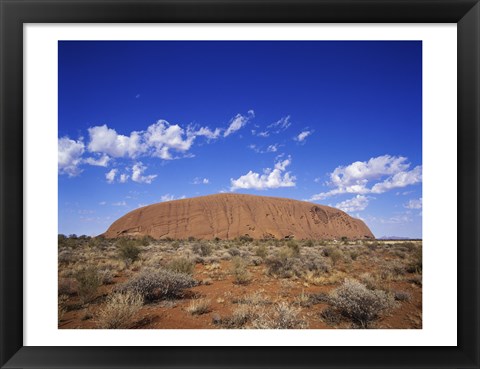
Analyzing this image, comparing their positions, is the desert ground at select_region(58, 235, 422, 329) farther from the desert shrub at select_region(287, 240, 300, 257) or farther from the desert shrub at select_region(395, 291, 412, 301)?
the desert shrub at select_region(287, 240, 300, 257)

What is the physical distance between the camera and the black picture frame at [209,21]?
1649mm

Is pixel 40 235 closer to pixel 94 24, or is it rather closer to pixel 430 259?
pixel 94 24

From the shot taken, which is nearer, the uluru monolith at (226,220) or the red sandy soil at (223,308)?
the red sandy soil at (223,308)

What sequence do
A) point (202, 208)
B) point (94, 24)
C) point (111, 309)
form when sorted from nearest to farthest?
point (94, 24)
point (111, 309)
point (202, 208)

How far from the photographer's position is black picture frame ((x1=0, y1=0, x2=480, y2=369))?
64.9 inches

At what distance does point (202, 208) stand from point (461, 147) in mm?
43847

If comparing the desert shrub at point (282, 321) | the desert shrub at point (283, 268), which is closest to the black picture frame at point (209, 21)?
the desert shrub at point (282, 321)

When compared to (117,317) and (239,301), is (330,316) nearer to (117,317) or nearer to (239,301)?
(239,301)

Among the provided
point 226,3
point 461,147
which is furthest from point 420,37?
point 226,3

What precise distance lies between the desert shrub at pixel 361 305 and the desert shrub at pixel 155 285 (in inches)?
105

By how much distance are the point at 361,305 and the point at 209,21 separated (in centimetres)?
372

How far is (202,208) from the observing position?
4478 centimetres

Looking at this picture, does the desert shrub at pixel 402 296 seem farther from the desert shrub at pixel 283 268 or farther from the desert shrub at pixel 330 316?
the desert shrub at pixel 283 268

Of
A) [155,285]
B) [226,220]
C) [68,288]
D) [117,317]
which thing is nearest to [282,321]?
[117,317]
